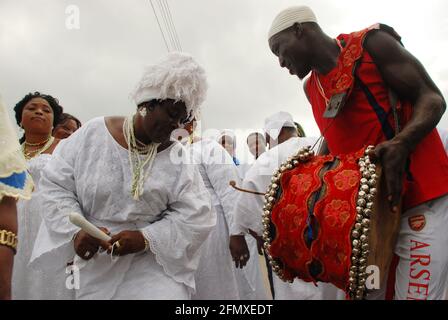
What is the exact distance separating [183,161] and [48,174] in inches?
31.6

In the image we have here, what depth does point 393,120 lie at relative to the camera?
230cm

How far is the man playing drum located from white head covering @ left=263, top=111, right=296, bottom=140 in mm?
2345

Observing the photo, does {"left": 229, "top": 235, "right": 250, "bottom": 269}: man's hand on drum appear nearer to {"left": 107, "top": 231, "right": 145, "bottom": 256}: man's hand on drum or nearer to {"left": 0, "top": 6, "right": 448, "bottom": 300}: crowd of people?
{"left": 0, "top": 6, "right": 448, "bottom": 300}: crowd of people

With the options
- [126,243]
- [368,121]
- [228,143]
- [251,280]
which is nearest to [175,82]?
[126,243]

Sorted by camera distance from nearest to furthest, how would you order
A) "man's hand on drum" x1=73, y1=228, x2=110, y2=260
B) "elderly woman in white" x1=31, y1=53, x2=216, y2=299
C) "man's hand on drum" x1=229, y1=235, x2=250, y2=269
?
"man's hand on drum" x1=73, y1=228, x2=110, y2=260
"elderly woman in white" x1=31, y1=53, x2=216, y2=299
"man's hand on drum" x1=229, y1=235, x2=250, y2=269

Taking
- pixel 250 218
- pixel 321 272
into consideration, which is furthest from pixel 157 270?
pixel 321 272

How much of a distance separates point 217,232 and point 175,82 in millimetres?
1752

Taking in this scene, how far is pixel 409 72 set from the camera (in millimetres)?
2236

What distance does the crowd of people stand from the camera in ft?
7.02

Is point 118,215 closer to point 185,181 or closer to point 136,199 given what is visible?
point 136,199

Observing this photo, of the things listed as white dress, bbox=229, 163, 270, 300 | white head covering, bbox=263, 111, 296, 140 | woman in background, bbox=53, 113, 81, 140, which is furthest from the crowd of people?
woman in background, bbox=53, 113, 81, 140

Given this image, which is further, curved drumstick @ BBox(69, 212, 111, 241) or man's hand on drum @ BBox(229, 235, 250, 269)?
man's hand on drum @ BBox(229, 235, 250, 269)

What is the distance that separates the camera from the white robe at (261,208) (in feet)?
11.0

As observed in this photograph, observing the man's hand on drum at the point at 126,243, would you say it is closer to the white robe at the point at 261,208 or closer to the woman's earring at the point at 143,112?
the woman's earring at the point at 143,112
